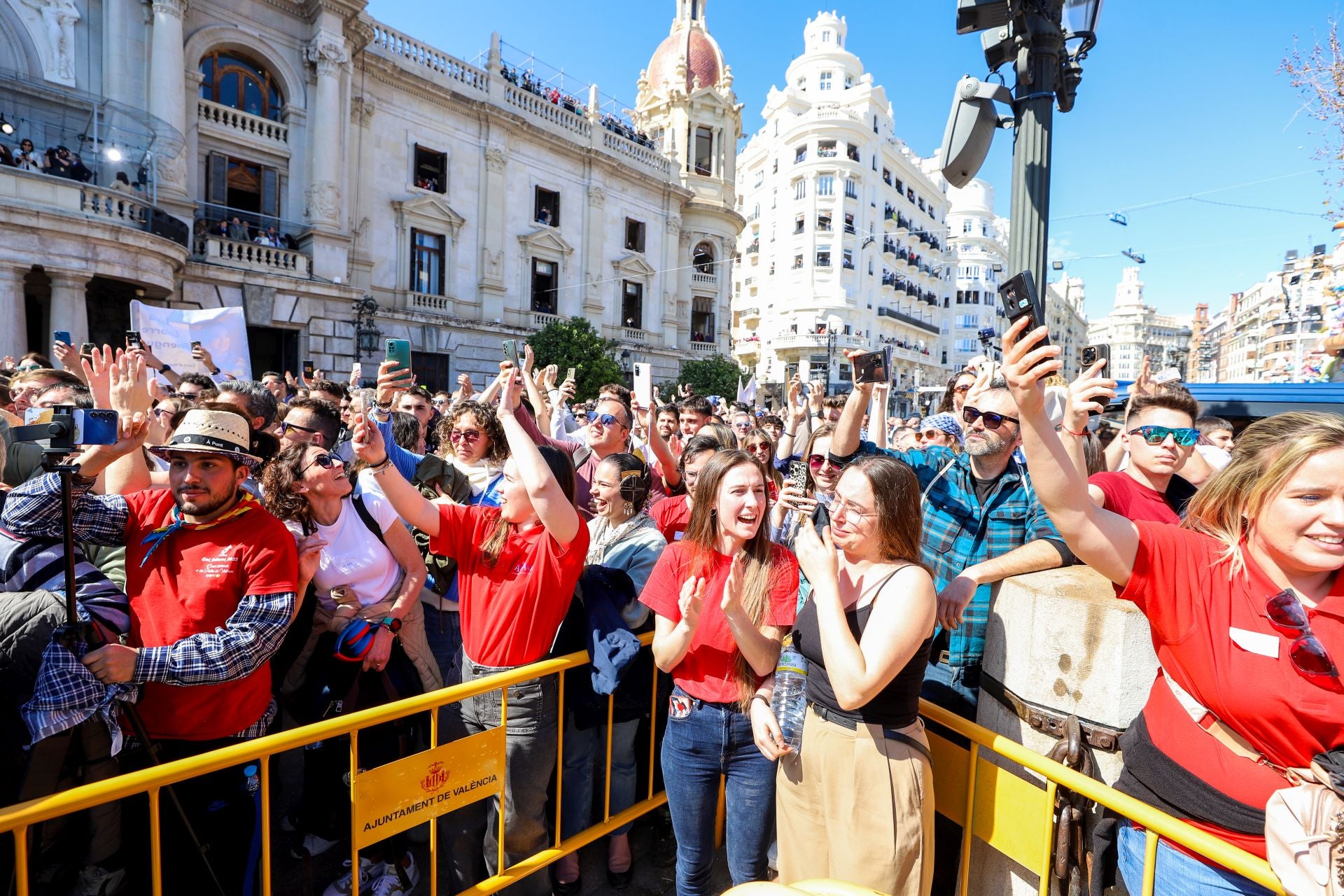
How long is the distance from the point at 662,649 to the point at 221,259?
1838cm

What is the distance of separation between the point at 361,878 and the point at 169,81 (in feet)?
62.6

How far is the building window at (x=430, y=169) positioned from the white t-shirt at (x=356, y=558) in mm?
21275

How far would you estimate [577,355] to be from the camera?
21.6 metres

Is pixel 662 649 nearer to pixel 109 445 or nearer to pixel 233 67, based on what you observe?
pixel 109 445

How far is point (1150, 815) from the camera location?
5.49ft

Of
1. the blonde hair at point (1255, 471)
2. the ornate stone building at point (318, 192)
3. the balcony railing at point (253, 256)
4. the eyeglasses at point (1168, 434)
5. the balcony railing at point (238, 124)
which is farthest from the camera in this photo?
the balcony railing at point (238, 124)

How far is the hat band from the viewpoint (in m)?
2.33

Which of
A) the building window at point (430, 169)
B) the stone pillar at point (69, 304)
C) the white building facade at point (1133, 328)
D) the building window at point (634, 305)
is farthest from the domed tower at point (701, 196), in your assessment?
the white building facade at point (1133, 328)

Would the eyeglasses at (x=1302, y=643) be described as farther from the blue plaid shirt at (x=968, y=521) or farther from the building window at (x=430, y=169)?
the building window at (x=430, y=169)

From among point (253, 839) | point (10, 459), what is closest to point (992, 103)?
point (253, 839)

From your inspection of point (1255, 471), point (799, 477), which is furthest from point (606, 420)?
point (1255, 471)

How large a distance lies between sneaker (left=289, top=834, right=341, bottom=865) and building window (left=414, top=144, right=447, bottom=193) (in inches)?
863

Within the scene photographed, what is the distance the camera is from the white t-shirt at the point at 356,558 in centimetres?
302

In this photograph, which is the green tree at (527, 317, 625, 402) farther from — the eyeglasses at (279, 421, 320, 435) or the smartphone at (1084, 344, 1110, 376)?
the smartphone at (1084, 344, 1110, 376)
